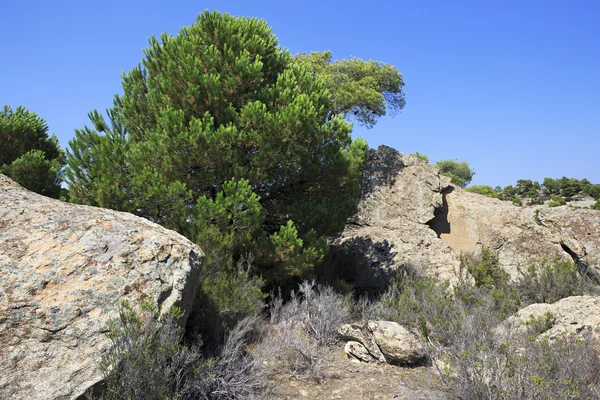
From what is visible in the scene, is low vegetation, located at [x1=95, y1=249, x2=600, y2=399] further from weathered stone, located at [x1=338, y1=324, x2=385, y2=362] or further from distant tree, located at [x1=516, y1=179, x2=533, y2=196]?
distant tree, located at [x1=516, y1=179, x2=533, y2=196]

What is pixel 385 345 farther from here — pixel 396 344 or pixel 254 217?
pixel 254 217

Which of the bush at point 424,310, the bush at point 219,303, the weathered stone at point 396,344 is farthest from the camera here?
the bush at point 424,310

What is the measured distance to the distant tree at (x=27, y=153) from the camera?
9.04m

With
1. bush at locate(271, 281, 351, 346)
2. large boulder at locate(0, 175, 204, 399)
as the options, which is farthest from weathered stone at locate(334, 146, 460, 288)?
large boulder at locate(0, 175, 204, 399)

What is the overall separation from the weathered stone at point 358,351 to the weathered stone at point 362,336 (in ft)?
0.16

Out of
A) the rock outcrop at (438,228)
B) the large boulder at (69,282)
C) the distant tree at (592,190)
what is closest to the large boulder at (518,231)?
the rock outcrop at (438,228)

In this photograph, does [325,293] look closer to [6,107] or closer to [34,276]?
[34,276]

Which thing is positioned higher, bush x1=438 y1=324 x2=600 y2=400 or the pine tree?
the pine tree

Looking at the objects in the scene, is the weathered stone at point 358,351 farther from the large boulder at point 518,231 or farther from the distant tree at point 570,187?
the distant tree at point 570,187

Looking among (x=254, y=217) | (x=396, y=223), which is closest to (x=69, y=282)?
(x=254, y=217)

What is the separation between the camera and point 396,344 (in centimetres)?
565

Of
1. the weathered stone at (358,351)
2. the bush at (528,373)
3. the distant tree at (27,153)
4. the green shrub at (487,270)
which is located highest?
the distant tree at (27,153)

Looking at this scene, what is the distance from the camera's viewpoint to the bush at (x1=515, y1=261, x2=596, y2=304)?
8172mm

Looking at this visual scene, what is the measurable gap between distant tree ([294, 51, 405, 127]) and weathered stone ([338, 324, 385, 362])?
479 inches
